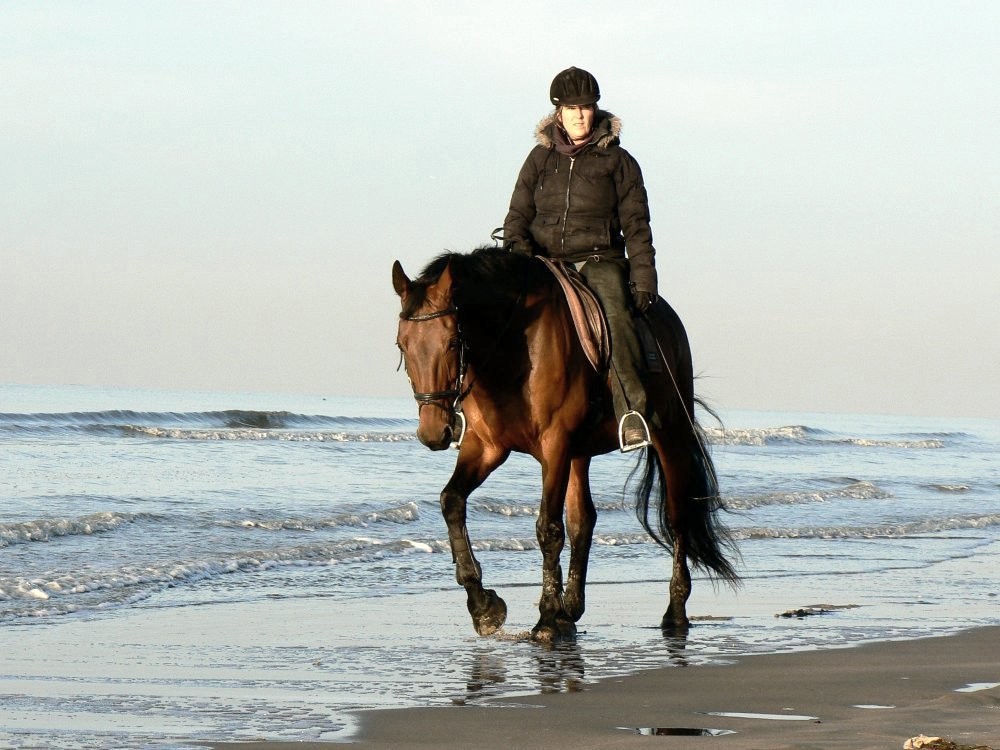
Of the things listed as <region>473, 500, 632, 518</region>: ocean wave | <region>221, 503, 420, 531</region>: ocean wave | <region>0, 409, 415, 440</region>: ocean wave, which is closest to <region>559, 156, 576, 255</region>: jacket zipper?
<region>221, 503, 420, 531</region>: ocean wave

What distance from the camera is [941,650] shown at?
21.1 ft

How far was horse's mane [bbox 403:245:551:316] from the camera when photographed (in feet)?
20.2

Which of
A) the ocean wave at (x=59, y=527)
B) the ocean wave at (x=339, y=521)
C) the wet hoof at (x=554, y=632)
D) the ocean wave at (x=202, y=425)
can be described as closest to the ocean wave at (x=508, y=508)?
the ocean wave at (x=339, y=521)

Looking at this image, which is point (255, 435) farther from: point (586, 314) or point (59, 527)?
point (586, 314)

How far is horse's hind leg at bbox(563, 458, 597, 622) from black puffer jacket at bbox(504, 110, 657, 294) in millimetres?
1133

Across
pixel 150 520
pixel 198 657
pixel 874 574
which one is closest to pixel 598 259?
pixel 198 657

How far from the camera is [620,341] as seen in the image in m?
7.10

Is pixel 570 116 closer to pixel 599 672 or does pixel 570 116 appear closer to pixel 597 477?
pixel 599 672

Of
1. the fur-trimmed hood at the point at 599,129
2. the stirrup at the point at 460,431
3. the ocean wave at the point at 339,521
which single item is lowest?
the ocean wave at the point at 339,521

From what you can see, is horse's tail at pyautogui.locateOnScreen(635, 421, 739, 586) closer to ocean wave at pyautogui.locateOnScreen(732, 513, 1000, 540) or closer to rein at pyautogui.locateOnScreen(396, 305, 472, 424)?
rein at pyautogui.locateOnScreen(396, 305, 472, 424)

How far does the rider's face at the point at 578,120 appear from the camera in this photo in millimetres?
7191

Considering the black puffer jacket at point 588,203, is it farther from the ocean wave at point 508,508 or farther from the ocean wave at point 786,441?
the ocean wave at point 786,441

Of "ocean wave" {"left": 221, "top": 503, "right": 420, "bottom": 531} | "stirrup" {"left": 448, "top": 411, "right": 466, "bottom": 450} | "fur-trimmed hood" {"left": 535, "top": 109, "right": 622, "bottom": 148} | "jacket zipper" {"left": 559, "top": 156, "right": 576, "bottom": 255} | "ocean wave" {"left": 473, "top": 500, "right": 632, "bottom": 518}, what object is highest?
"fur-trimmed hood" {"left": 535, "top": 109, "right": 622, "bottom": 148}

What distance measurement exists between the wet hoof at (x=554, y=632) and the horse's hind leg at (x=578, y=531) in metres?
0.33
